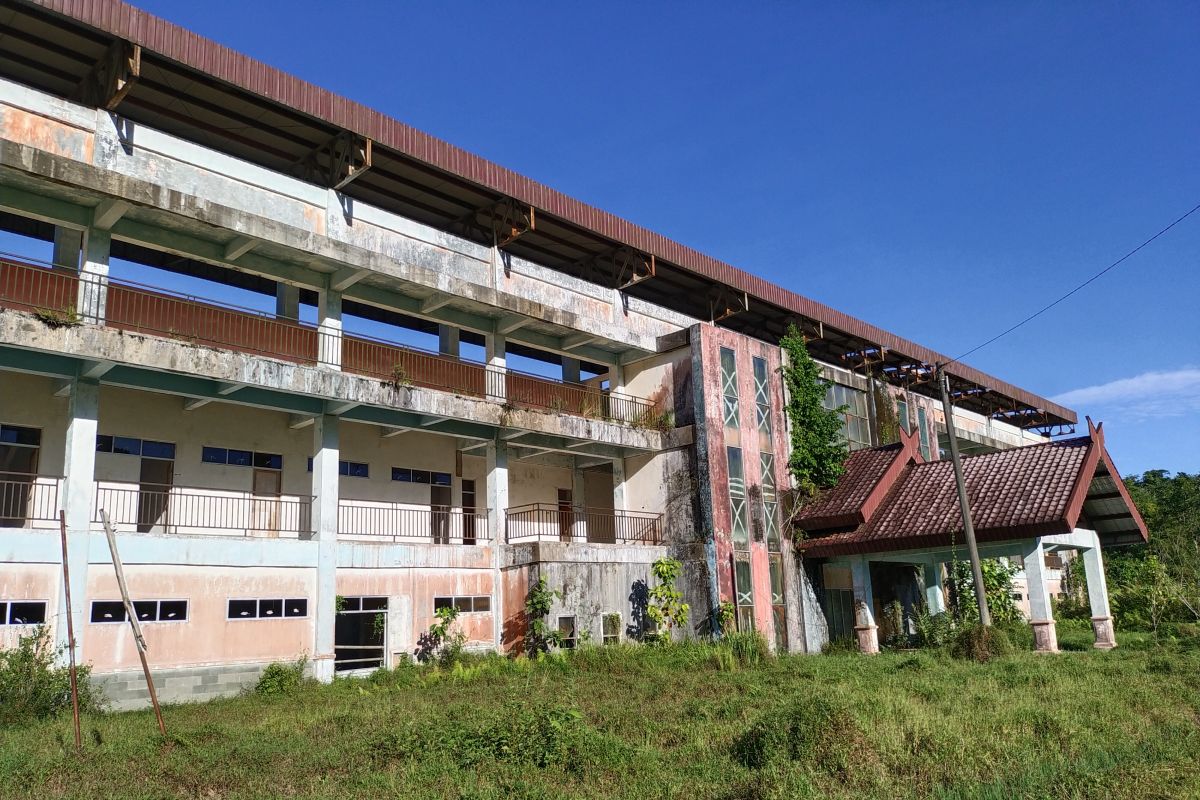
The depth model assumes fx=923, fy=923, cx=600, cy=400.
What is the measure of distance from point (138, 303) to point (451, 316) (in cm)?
808

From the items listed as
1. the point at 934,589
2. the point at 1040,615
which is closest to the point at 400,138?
the point at 1040,615

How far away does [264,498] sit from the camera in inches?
821

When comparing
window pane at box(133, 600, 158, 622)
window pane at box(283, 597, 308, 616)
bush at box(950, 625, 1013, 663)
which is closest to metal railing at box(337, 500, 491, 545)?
window pane at box(283, 597, 308, 616)

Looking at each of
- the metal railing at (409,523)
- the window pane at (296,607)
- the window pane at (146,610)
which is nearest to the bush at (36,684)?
the window pane at (146,610)

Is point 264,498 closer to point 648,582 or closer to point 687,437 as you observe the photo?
point 648,582

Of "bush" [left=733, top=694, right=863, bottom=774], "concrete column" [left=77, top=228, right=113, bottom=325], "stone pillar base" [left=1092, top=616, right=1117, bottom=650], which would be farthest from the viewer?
"stone pillar base" [left=1092, top=616, right=1117, bottom=650]

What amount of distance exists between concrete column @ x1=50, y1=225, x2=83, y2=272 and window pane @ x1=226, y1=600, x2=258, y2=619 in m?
7.62

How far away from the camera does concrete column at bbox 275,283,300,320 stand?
2219 centimetres

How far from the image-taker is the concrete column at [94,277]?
17422mm

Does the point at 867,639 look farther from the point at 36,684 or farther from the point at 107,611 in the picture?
the point at 36,684

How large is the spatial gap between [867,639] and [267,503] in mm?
16280

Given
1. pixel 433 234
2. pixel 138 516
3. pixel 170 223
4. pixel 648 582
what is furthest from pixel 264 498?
pixel 648 582

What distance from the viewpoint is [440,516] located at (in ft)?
85.8

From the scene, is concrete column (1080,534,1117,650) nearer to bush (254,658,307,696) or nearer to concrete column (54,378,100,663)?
bush (254,658,307,696)
